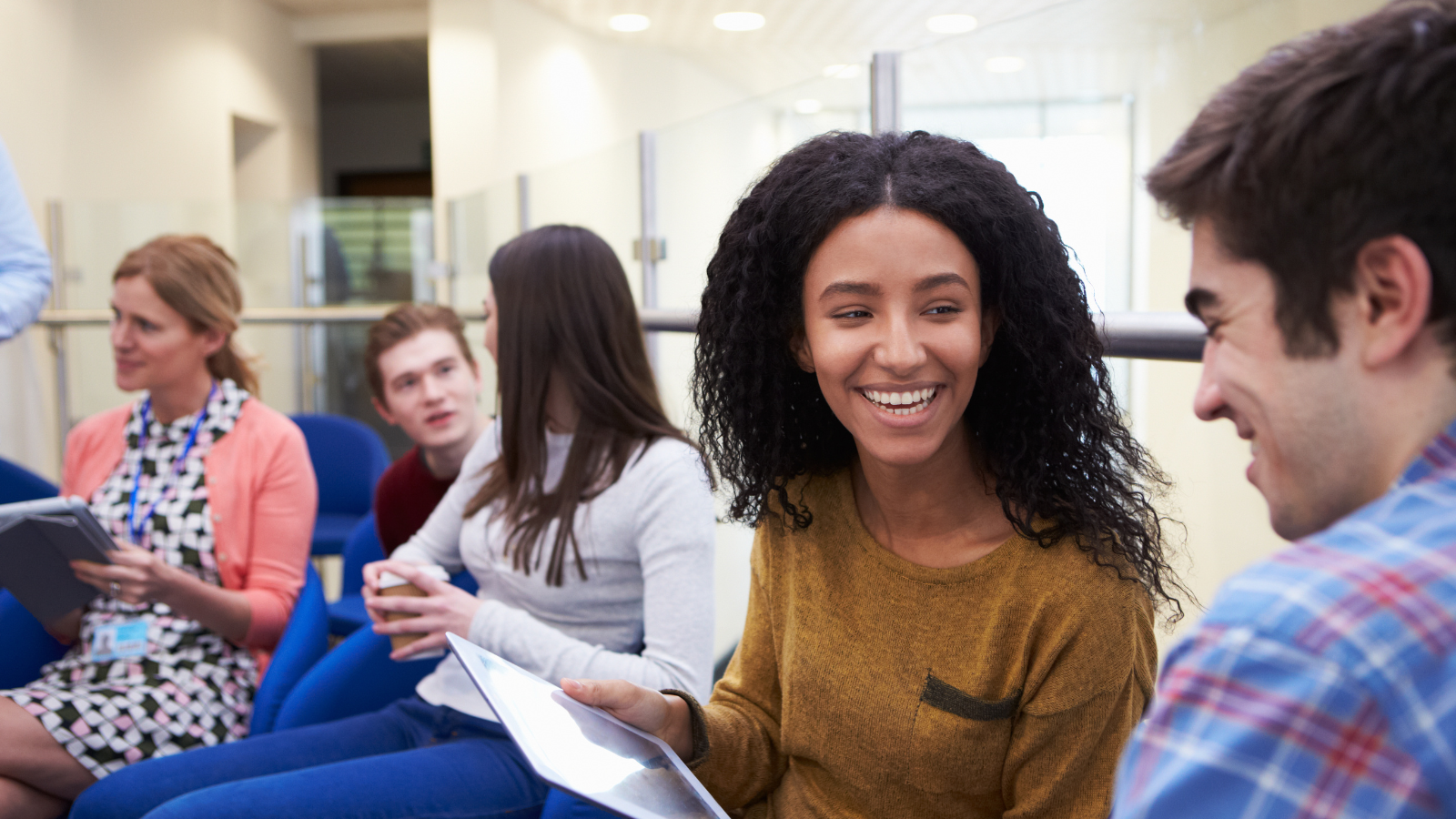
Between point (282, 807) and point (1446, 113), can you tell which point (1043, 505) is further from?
point (282, 807)

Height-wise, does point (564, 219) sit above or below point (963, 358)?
above

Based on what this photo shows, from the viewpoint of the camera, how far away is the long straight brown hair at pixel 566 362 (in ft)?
5.23

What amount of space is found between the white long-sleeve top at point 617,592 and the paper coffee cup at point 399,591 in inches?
4.1

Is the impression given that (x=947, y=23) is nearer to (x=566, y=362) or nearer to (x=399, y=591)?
(x=566, y=362)

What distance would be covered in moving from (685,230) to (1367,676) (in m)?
2.48

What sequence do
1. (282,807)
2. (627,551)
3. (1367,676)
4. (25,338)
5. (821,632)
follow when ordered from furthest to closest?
(25,338), (627,551), (282,807), (821,632), (1367,676)

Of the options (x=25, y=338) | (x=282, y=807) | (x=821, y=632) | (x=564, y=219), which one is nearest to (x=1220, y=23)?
(x=821, y=632)

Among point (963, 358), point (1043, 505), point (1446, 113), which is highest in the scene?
point (1446, 113)

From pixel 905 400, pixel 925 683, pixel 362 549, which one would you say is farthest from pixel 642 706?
pixel 362 549

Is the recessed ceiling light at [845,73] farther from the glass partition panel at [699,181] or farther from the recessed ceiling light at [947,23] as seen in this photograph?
the recessed ceiling light at [947,23]

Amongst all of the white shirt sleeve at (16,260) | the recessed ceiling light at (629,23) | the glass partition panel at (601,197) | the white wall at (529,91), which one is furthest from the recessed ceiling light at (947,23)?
the white shirt sleeve at (16,260)

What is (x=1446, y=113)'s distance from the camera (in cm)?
47

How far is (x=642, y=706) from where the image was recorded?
0.99 meters

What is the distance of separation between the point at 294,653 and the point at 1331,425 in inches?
71.8
